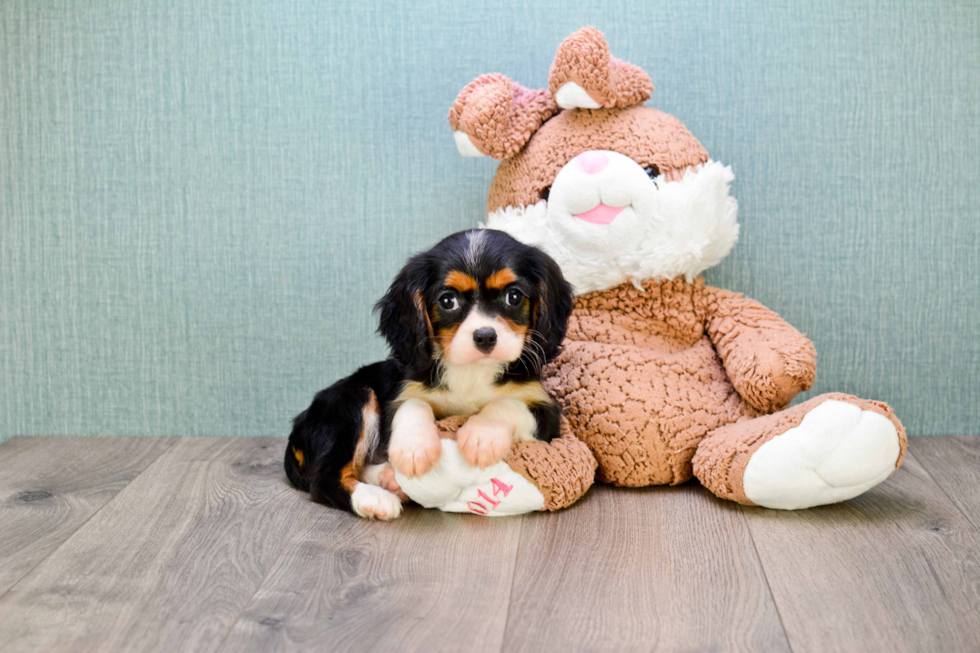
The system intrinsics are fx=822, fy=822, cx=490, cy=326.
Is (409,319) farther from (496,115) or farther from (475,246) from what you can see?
(496,115)

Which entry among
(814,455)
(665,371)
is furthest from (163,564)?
(814,455)

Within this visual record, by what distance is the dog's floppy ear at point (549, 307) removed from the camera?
174cm

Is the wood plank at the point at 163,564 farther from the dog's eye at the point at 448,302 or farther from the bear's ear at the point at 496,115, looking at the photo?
the bear's ear at the point at 496,115

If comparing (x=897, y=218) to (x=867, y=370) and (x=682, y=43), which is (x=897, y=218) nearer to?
(x=867, y=370)

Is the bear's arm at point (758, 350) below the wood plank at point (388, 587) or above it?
above

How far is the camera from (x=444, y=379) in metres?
1.83

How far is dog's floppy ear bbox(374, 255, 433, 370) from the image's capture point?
1.72 metres

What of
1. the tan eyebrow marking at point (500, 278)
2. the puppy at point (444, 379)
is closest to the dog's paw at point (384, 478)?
the puppy at point (444, 379)

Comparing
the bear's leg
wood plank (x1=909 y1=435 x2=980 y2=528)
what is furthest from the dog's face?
wood plank (x1=909 y1=435 x2=980 y2=528)

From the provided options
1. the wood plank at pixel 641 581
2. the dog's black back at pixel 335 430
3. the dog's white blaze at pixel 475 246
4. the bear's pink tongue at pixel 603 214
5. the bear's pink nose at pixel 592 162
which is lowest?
the wood plank at pixel 641 581

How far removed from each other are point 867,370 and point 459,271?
1.39 metres

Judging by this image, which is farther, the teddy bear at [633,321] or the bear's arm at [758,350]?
the bear's arm at [758,350]

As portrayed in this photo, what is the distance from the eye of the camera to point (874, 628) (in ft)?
4.20

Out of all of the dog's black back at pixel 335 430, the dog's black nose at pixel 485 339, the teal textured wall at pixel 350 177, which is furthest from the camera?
the teal textured wall at pixel 350 177
